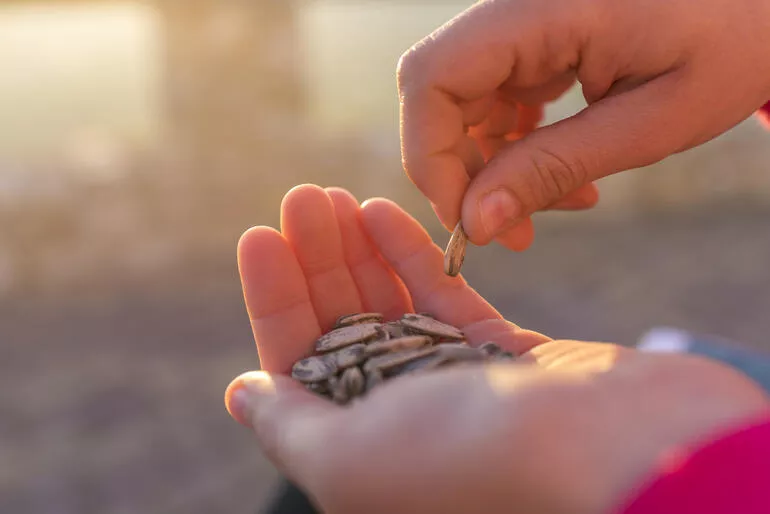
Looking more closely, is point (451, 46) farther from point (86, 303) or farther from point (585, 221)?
point (585, 221)

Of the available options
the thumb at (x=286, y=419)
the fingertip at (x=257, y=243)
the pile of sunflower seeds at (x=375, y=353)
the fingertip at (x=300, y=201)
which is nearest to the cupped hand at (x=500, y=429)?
the thumb at (x=286, y=419)

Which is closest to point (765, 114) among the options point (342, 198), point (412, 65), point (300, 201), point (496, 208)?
point (496, 208)

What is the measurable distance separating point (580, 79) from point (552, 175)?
9.9 inches

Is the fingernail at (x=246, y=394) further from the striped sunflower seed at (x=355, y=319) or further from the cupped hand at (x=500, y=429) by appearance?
the striped sunflower seed at (x=355, y=319)

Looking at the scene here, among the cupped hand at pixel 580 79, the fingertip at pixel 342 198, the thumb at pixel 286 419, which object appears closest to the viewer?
the thumb at pixel 286 419

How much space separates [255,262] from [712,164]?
5.89 m

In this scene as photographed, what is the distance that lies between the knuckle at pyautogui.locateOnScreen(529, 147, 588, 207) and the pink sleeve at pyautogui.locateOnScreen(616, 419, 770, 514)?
0.71 m

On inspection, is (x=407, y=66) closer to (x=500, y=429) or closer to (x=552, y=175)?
(x=552, y=175)

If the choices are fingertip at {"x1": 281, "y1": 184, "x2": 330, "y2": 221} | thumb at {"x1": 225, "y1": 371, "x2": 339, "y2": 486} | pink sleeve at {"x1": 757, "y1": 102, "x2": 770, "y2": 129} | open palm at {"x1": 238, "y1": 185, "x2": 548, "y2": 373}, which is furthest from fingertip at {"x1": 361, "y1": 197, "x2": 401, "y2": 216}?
pink sleeve at {"x1": 757, "y1": 102, "x2": 770, "y2": 129}

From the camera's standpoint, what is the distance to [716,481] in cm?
84

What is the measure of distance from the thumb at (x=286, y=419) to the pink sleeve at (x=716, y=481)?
0.40 m

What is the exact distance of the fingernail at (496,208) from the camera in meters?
1.47

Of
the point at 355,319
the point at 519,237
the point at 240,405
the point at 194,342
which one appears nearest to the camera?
the point at 240,405

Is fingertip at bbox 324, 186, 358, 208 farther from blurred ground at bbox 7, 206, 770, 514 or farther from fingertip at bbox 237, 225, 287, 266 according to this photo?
blurred ground at bbox 7, 206, 770, 514
